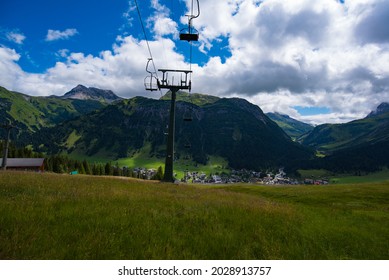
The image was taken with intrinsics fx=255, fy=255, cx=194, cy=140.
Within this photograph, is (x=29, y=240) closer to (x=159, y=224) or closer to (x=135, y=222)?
(x=135, y=222)

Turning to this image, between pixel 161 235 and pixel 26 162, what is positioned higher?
pixel 161 235

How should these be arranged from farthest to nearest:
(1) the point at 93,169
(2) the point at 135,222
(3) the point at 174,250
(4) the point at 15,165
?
(1) the point at 93,169 → (4) the point at 15,165 → (2) the point at 135,222 → (3) the point at 174,250

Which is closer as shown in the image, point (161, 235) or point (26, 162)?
point (161, 235)

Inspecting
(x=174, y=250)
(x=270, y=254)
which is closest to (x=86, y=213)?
(x=174, y=250)

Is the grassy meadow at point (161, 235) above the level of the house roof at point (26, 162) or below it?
above

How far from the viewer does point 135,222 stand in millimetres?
8445

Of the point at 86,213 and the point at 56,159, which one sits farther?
the point at 56,159

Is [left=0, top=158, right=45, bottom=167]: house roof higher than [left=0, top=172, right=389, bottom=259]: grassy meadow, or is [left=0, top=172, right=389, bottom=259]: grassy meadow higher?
[left=0, top=172, right=389, bottom=259]: grassy meadow

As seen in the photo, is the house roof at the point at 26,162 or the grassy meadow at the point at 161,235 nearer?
the grassy meadow at the point at 161,235

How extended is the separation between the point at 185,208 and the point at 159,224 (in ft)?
11.3

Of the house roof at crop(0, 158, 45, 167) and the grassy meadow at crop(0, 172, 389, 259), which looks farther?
the house roof at crop(0, 158, 45, 167)

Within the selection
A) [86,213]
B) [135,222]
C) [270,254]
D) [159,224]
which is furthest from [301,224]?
[86,213]
